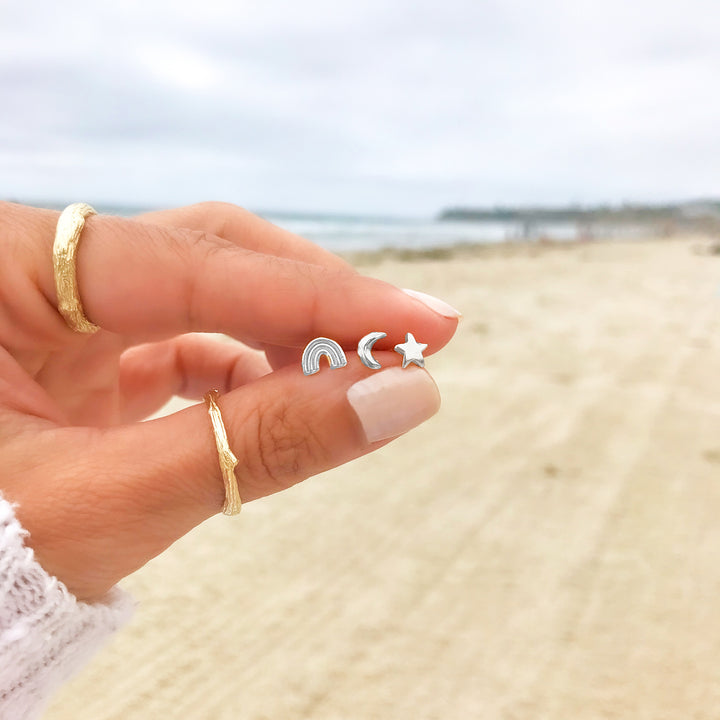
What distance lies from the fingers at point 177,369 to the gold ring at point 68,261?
26.1 inches

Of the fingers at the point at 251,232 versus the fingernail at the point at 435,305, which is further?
the fingers at the point at 251,232

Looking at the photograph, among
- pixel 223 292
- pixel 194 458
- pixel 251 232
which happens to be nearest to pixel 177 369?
pixel 251 232

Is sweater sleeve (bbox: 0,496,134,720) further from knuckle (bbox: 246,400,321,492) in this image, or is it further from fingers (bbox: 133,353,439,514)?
knuckle (bbox: 246,400,321,492)

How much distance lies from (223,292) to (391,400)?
30 cm

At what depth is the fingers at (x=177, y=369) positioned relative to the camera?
1.58 meters

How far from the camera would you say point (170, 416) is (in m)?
0.86

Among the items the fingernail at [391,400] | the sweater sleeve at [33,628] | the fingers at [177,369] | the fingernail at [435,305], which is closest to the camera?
the sweater sleeve at [33,628]

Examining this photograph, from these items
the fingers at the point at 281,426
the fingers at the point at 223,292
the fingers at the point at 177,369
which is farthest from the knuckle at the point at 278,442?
the fingers at the point at 177,369

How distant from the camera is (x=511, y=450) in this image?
7.40ft

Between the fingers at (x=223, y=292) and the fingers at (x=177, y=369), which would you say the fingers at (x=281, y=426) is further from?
the fingers at (x=177, y=369)

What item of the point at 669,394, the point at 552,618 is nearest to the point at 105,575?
the point at 552,618

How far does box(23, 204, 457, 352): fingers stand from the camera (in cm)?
91

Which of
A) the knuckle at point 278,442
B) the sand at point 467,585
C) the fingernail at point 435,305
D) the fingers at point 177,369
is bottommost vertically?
the sand at point 467,585

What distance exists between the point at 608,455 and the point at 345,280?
159 cm
